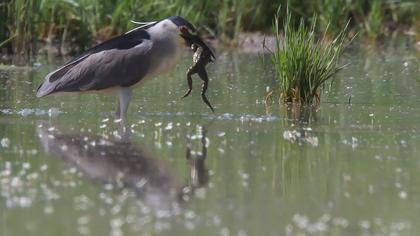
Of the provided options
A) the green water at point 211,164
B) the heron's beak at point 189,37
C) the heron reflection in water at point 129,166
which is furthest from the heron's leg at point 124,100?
the heron reflection in water at point 129,166

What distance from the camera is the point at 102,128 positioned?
8.51 meters

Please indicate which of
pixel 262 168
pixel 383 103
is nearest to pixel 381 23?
pixel 383 103

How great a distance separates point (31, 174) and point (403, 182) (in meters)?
1.98

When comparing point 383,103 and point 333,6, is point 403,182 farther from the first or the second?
point 333,6

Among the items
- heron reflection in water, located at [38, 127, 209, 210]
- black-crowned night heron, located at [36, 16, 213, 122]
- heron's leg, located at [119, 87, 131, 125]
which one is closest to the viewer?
heron reflection in water, located at [38, 127, 209, 210]

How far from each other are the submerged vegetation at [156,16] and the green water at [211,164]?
2.12 metres

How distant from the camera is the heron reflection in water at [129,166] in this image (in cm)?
615

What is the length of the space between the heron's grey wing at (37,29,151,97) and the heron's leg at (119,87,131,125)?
8 centimetres

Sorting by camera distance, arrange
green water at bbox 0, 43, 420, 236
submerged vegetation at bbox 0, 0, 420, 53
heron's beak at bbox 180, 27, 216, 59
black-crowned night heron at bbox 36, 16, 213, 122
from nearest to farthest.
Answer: green water at bbox 0, 43, 420, 236 → black-crowned night heron at bbox 36, 16, 213, 122 → heron's beak at bbox 180, 27, 216, 59 → submerged vegetation at bbox 0, 0, 420, 53

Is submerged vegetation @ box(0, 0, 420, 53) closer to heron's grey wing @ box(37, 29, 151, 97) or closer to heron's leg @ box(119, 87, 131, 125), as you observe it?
heron's grey wing @ box(37, 29, 151, 97)

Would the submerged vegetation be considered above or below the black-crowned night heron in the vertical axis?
above

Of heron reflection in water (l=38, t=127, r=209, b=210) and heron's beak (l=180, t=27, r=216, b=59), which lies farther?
heron's beak (l=180, t=27, r=216, b=59)

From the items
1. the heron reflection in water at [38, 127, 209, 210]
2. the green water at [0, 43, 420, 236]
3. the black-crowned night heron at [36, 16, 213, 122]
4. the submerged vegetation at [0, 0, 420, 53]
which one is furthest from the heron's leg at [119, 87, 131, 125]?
the submerged vegetation at [0, 0, 420, 53]

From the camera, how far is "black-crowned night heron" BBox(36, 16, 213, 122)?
30.1 feet
